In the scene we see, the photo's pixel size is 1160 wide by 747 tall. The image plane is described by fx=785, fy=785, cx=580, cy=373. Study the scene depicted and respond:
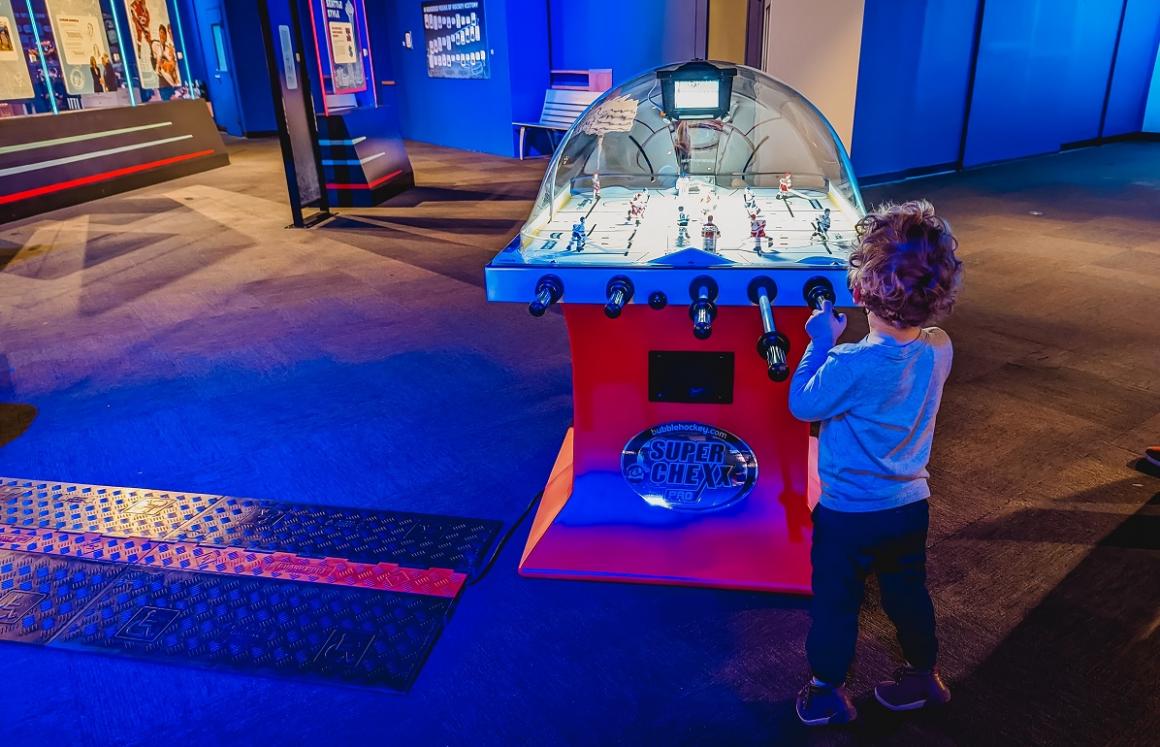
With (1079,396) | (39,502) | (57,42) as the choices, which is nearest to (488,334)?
(39,502)

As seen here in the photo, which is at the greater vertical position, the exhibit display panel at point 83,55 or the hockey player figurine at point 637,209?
the exhibit display panel at point 83,55

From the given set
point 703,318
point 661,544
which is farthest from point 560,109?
point 703,318

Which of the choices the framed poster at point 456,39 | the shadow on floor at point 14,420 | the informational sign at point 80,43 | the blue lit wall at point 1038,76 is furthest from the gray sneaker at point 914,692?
Answer: the informational sign at point 80,43

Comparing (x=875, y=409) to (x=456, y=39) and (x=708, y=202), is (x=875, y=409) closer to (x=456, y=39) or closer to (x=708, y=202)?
(x=708, y=202)

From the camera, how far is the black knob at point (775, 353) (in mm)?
1535

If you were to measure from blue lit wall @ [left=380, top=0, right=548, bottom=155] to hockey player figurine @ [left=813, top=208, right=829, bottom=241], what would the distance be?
8.26 metres

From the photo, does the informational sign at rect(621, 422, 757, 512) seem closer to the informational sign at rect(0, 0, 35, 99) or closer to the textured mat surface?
the textured mat surface

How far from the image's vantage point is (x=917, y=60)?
26.2ft

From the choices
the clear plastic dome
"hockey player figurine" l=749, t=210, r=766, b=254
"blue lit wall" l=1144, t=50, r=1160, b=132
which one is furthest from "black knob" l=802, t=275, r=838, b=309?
"blue lit wall" l=1144, t=50, r=1160, b=132

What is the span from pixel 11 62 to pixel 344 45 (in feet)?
10.9

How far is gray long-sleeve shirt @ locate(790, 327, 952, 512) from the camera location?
57.0 inches

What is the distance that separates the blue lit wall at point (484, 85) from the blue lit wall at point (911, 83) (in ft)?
13.9

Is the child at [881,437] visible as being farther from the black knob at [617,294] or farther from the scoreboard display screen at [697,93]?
the scoreboard display screen at [697,93]

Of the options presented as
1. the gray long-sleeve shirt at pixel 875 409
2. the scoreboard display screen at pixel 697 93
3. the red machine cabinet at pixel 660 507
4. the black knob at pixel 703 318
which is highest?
the scoreboard display screen at pixel 697 93
